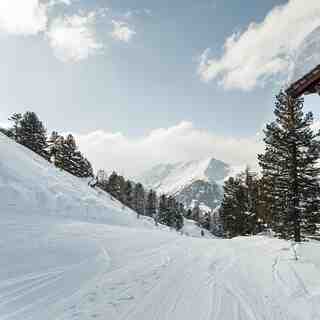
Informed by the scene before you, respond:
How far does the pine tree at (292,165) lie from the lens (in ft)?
63.5

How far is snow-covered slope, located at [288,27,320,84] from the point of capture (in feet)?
29.1

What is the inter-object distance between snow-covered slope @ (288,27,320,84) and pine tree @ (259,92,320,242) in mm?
10089

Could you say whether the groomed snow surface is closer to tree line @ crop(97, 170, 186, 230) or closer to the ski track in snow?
the ski track in snow

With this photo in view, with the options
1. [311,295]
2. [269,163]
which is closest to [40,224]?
[311,295]

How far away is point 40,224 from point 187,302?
9.42 meters

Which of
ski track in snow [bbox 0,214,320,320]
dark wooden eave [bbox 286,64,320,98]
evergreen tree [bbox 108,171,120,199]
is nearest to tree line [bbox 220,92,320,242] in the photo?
dark wooden eave [bbox 286,64,320,98]

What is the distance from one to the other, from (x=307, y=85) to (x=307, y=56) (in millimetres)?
1410

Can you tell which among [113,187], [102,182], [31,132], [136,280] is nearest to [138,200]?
[102,182]

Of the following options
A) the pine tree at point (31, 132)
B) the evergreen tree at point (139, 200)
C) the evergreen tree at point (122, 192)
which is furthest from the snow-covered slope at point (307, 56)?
the evergreen tree at point (139, 200)

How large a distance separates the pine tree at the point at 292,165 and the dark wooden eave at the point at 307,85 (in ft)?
29.6

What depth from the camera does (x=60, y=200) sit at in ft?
65.5

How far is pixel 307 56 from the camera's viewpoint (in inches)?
372

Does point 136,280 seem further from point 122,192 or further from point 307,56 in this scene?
point 122,192

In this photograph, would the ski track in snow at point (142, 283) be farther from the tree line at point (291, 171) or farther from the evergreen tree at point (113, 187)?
the evergreen tree at point (113, 187)
